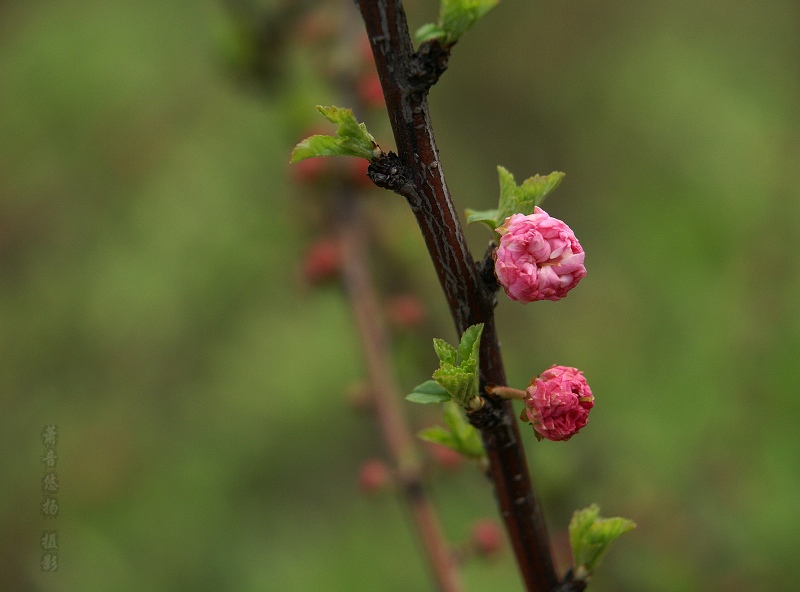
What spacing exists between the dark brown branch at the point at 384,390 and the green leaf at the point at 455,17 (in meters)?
0.85

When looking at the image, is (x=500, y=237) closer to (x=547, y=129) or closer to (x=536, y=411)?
(x=536, y=411)

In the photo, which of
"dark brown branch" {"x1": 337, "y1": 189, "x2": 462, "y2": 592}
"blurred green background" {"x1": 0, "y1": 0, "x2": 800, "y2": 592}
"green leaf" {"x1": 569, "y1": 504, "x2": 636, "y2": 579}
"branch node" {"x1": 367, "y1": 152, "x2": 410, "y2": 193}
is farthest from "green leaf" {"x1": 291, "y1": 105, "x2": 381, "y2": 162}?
"blurred green background" {"x1": 0, "y1": 0, "x2": 800, "y2": 592}

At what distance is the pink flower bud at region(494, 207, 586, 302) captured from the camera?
0.66 meters

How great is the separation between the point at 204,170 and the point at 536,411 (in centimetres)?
306

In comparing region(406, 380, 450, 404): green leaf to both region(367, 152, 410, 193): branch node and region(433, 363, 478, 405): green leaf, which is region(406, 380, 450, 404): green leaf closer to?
region(433, 363, 478, 405): green leaf

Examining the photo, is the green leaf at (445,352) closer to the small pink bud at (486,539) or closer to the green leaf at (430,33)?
the green leaf at (430,33)

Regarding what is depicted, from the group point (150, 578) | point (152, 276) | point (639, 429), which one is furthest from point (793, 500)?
point (152, 276)

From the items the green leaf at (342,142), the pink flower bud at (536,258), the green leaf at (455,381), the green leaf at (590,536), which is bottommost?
the green leaf at (590,536)

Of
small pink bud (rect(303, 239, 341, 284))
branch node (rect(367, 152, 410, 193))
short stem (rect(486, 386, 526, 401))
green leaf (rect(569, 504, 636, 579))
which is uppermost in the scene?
small pink bud (rect(303, 239, 341, 284))

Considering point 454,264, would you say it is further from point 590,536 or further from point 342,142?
point 590,536

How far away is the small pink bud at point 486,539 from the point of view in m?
1.26

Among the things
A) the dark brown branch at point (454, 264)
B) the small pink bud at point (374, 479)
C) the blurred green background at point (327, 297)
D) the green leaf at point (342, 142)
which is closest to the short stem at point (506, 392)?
the dark brown branch at point (454, 264)

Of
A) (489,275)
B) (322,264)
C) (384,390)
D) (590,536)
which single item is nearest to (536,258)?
(489,275)

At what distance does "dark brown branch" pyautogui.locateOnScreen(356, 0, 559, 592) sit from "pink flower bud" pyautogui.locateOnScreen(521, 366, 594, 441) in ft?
0.11
